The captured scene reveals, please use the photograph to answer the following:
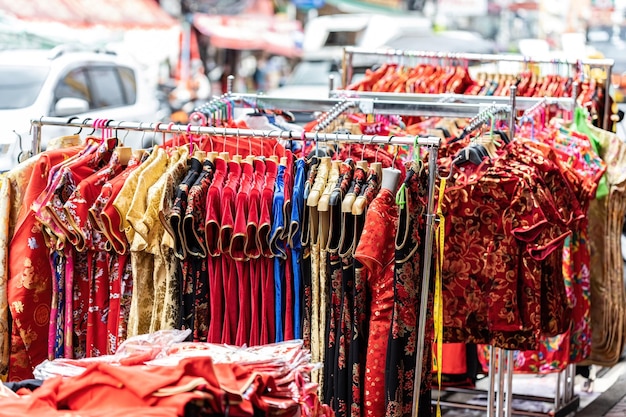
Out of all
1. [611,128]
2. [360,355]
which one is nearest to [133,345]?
[360,355]

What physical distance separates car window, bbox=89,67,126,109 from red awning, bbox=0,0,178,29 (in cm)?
541

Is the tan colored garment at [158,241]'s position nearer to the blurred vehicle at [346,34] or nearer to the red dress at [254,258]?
the red dress at [254,258]

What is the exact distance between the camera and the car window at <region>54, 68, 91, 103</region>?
1012 centimetres

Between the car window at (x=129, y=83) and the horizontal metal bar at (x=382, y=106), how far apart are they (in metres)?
6.41

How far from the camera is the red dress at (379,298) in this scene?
346 cm

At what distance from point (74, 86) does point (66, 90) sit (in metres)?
0.20

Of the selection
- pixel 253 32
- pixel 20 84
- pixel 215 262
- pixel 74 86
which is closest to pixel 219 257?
pixel 215 262

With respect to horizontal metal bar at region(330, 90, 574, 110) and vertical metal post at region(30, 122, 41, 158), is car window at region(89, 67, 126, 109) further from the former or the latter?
vertical metal post at region(30, 122, 41, 158)

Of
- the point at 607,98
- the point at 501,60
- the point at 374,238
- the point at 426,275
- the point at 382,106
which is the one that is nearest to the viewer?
the point at 374,238

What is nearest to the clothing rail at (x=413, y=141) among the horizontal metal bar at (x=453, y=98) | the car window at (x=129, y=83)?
the horizontal metal bar at (x=453, y=98)

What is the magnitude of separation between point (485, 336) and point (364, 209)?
1.11m

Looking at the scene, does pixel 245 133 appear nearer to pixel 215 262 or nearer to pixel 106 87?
pixel 215 262

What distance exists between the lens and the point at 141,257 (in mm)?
3656

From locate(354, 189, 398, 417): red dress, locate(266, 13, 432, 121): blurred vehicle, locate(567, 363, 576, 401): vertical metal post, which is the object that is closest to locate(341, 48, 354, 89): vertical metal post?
locate(567, 363, 576, 401): vertical metal post
